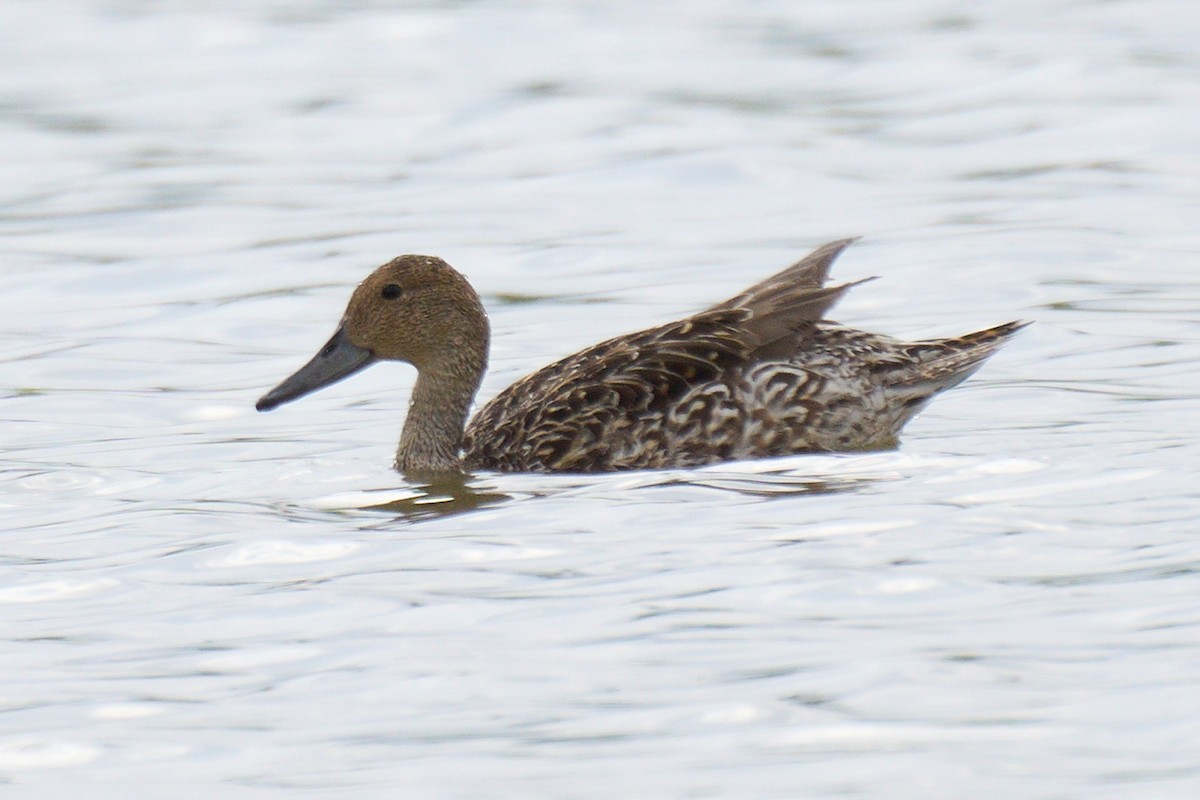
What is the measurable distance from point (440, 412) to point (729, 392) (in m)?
→ 1.17

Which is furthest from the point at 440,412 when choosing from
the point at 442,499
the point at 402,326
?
the point at 442,499

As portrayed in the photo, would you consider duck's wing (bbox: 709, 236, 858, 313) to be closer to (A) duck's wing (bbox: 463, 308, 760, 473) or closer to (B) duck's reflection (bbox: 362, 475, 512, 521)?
(A) duck's wing (bbox: 463, 308, 760, 473)

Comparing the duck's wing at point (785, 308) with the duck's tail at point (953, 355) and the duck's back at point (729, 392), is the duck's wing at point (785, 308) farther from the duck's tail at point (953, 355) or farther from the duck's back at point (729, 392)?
the duck's tail at point (953, 355)

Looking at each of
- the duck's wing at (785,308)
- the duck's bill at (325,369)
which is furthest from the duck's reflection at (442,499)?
the duck's wing at (785,308)

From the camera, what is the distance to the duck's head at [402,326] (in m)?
9.84

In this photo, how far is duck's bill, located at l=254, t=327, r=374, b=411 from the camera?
32.0 ft

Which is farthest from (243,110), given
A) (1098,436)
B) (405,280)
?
(1098,436)

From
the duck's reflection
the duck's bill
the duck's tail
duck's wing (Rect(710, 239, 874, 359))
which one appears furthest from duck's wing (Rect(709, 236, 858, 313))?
the duck's bill

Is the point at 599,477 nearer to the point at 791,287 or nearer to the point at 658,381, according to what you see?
the point at 658,381

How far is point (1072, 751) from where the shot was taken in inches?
226

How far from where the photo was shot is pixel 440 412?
9.84m

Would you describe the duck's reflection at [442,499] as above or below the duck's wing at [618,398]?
below

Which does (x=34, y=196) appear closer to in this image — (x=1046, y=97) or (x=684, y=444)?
(x=1046, y=97)

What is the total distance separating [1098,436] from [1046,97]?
9.39m
